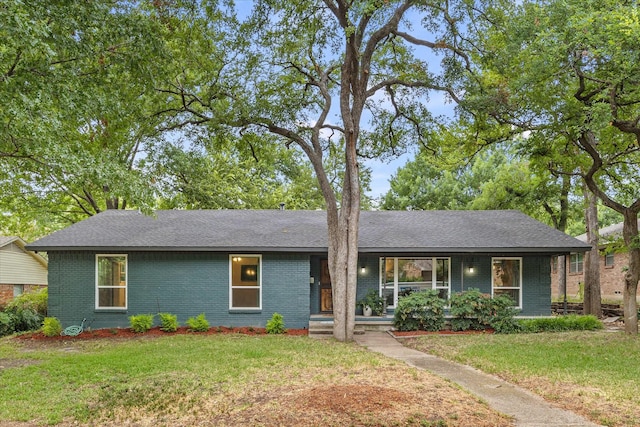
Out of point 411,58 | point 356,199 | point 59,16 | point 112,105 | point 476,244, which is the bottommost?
point 476,244

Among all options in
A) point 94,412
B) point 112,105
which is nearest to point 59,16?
point 112,105

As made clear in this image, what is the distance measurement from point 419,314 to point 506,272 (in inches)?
139

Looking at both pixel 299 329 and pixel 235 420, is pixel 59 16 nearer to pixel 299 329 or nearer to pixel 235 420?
pixel 235 420

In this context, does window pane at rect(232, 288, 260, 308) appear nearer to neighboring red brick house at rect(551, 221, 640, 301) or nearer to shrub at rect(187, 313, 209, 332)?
shrub at rect(187, 313, 209, 332)

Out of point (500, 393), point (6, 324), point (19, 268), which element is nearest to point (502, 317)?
point (500, 393)

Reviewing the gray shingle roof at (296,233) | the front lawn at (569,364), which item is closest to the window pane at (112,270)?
the gray shingle roof at (296,233)

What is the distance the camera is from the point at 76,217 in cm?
2519

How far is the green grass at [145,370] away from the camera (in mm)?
5930

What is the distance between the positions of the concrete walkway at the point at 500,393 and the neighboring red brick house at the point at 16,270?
63.8 ft

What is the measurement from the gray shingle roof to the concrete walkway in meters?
4.98

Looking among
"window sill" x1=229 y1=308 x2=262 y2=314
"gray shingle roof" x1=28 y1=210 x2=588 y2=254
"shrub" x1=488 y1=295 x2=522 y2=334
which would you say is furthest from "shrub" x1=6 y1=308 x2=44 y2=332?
"shrub" x1=488 y1=295 x2=522 y2=334

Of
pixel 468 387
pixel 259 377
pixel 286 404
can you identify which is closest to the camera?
pixel 286 404

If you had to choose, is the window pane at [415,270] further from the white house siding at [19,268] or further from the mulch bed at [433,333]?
the white house siding at [19,268]

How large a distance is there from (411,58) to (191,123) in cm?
691
